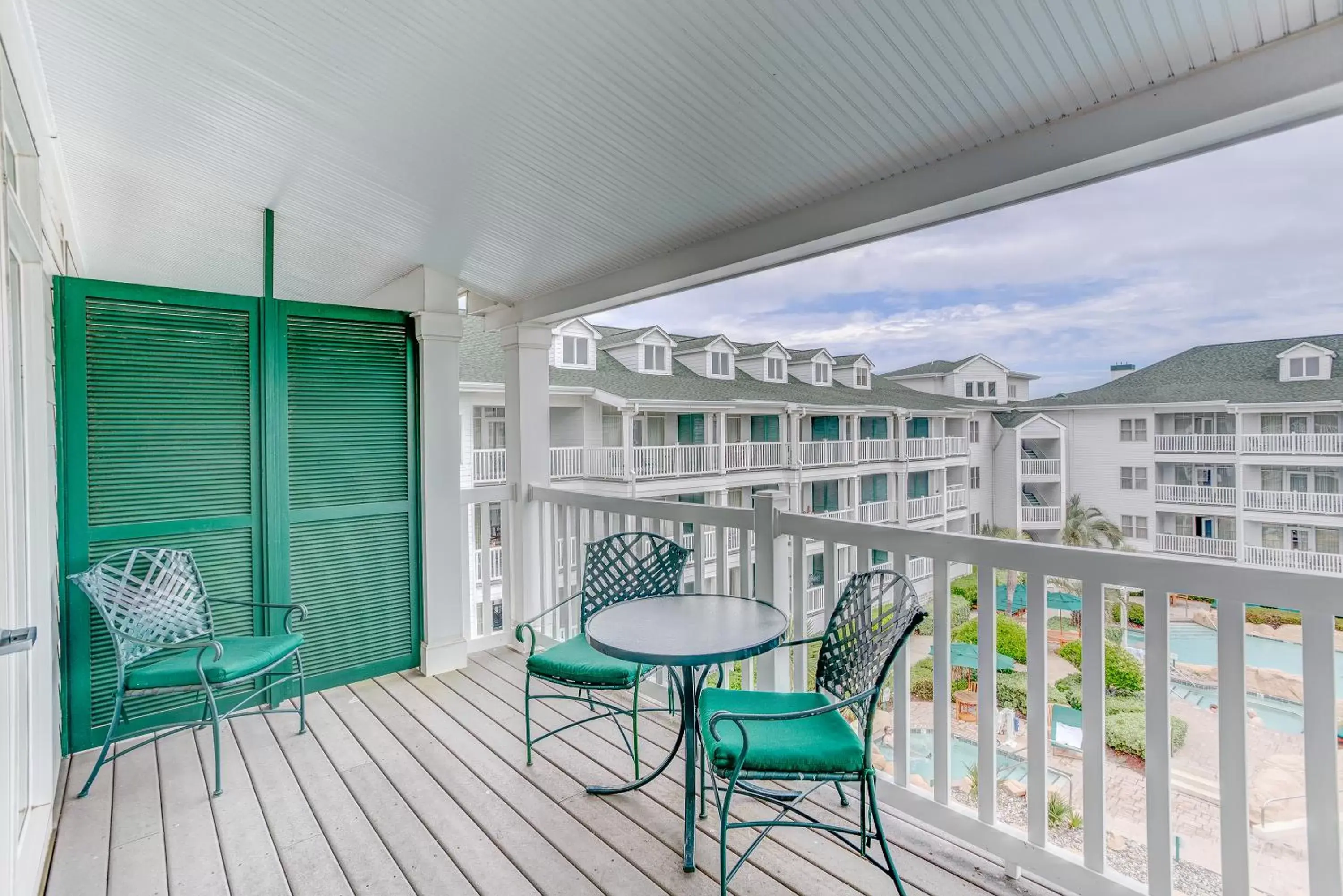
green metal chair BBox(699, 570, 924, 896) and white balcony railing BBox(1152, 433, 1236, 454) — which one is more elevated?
white balcony railing BBox(1152, 433, 1236, 454)

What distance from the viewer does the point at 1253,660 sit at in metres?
1.63

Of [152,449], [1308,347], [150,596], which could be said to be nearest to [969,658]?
[1308,347]

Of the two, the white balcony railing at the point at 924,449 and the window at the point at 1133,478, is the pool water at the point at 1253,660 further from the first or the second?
the white balcony railing at the point at 924,449

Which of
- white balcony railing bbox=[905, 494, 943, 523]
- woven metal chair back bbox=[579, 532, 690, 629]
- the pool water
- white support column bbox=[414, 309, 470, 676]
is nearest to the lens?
the pool water

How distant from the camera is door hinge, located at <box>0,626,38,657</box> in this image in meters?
1.40

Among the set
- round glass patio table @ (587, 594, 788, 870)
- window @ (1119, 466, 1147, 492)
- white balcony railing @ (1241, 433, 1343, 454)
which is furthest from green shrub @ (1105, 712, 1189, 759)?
round glass patio table @ (587, 594, 788, 870)

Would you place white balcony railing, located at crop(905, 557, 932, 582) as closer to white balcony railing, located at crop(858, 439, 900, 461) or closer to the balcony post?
the balcony post

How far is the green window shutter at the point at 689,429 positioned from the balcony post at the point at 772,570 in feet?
6.53

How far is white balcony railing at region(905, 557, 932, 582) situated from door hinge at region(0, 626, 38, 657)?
247 cm

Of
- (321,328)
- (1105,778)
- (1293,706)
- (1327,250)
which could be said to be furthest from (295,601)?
(1327,250)

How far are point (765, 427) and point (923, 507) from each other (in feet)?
4.34

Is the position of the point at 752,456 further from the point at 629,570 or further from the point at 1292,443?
the point at 1292,443

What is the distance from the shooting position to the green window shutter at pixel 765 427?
5012 millimetres

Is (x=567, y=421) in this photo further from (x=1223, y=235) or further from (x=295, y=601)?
(x=1223, y=235)
